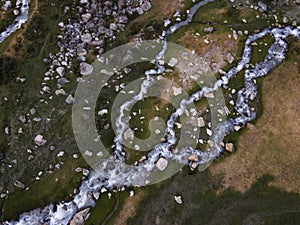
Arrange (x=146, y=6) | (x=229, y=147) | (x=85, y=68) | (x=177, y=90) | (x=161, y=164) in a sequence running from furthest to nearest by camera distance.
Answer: (x=146, y=6) → (x=85, y=68) → (x=177, y=90) → (x=229, y=147) → (x=161, y=164)

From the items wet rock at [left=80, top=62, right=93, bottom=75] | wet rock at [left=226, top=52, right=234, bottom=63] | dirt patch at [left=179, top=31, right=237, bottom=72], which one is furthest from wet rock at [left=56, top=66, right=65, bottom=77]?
wet rock at [left=226, top=52, right=234, bottom=63]

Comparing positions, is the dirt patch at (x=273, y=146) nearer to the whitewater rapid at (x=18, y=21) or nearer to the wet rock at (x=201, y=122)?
the wet rock at (x=201, y=122)

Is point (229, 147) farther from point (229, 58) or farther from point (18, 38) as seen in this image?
point (18, 38)

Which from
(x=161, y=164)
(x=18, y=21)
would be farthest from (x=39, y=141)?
(x=18, y=21)

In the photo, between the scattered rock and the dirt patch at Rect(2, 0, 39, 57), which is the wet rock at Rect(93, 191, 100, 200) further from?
the dirt patch at Rect(2, 0, 39, 57)

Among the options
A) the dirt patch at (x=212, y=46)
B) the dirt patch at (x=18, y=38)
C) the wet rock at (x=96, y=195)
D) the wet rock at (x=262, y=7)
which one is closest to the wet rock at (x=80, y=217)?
the wet rock at (x=96, y=195)

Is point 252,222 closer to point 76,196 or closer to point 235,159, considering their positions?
point 235,159
